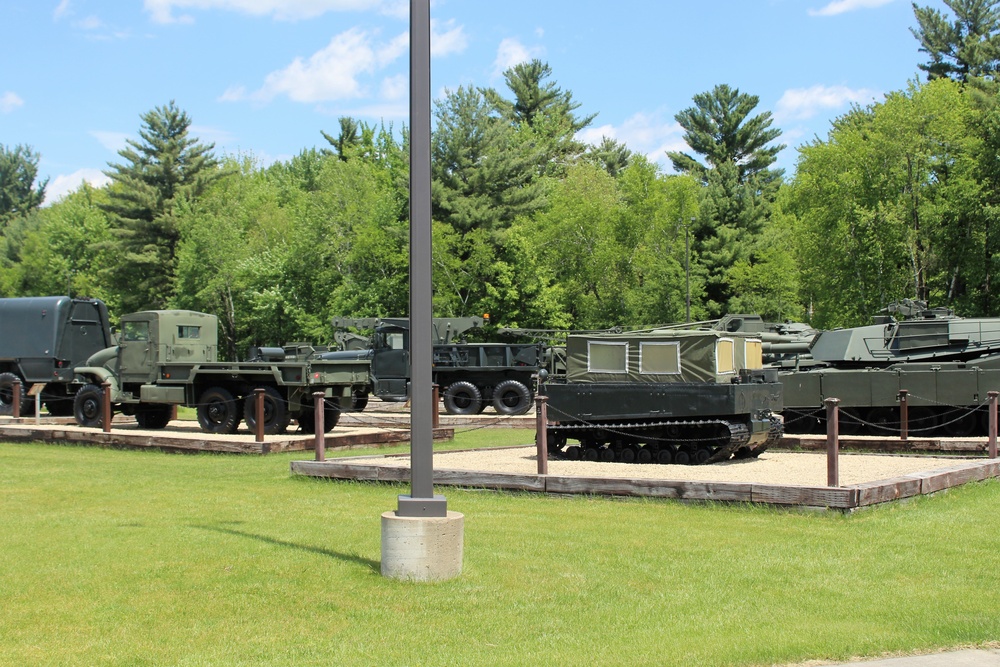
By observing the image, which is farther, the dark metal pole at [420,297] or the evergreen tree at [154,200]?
the evergreen tree at [154,200]

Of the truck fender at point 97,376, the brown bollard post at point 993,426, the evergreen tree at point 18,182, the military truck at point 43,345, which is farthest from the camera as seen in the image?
the evergreen tree at point 18,182

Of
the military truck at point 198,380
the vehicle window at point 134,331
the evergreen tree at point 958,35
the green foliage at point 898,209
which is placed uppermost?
the evergreen tree at point 958,35

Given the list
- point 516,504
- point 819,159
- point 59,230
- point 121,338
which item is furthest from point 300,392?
point 59,230

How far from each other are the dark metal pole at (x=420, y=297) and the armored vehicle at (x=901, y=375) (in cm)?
1381

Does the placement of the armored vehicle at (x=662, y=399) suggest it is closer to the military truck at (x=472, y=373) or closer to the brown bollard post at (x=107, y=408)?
the brown bollard post at (x=107, y=408)

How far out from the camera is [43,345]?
28250mm

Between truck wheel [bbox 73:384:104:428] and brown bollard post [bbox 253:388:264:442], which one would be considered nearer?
brown bollard post [bbox 253:388:264:442]

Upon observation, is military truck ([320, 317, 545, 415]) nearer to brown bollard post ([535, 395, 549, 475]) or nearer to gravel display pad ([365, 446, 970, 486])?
gravel display pad ([365, 446, 970, 486])

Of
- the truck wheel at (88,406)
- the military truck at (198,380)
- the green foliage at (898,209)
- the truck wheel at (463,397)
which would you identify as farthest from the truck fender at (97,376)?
the green foliage at (898,209)

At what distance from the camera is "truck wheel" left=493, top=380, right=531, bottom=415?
2988 centimetres

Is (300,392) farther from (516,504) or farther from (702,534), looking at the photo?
(702,534)

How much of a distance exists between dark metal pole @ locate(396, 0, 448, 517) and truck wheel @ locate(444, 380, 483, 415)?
21899 millimetres

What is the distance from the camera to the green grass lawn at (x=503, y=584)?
6.30 meters

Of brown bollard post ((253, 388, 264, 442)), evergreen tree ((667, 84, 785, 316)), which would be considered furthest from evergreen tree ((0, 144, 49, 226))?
brown bollard post ((253, 388, 264, 442))
